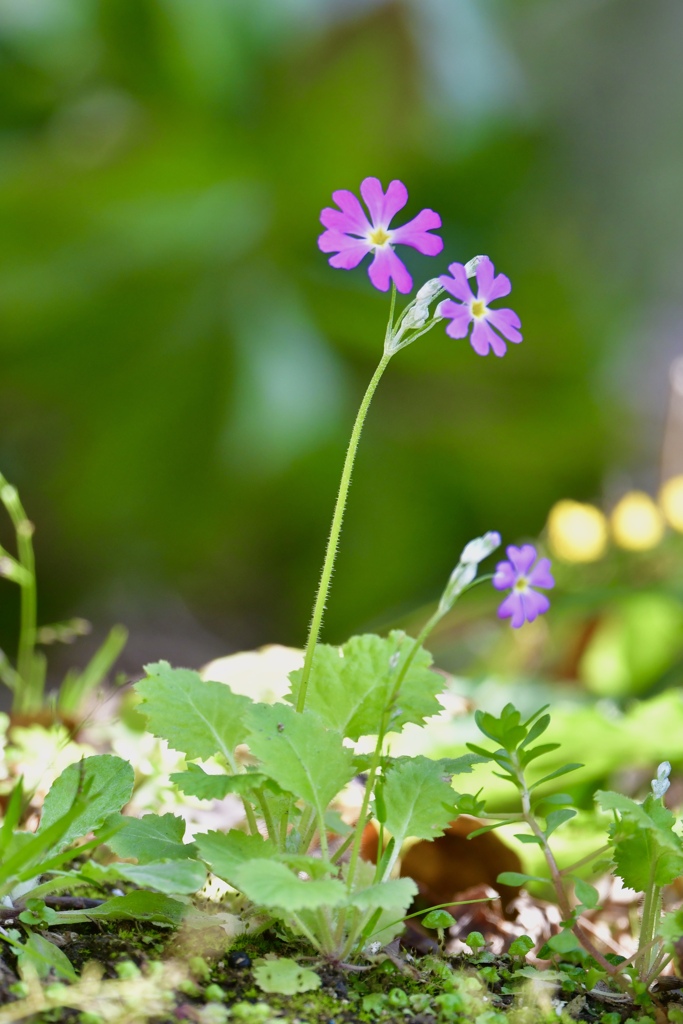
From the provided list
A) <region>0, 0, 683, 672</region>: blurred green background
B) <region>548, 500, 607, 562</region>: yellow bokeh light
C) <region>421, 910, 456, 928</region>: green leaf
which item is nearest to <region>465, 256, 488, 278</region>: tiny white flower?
<region>421, 910, 456, 928</region>: green leaf

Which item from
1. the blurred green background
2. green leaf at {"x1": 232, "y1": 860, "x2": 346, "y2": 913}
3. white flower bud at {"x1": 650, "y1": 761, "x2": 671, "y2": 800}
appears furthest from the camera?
the blurred green background

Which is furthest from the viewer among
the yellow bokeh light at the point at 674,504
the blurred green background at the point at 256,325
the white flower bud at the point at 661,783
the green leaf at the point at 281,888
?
the blurred green background at the point at 256,325

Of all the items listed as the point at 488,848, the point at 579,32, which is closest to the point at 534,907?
the point at 488,848

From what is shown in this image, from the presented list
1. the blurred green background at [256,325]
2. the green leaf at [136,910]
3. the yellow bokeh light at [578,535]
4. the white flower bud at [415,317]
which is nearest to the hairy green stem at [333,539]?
the white flower bud at [415,317]

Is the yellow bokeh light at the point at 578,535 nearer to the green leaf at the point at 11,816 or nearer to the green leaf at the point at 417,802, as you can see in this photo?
the green leaf at the point at 417,802

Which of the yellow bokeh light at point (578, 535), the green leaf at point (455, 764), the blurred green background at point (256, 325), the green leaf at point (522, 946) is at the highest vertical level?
the blurred green background at point (256, 325)

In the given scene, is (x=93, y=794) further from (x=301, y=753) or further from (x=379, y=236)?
(x=379, y=236)

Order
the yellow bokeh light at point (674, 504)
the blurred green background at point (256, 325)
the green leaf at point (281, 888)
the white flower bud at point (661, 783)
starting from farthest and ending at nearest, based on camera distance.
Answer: the blurred green background at point (256, 325) < the yellow bokeh light at point (674, 504) < the white flower bud at point (661, 783) < the green leaf at point (281, 888)

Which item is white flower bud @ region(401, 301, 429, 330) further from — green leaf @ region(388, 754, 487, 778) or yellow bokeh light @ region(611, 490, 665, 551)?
yellow bokeh light @ region(611, 490, 665, 551)
